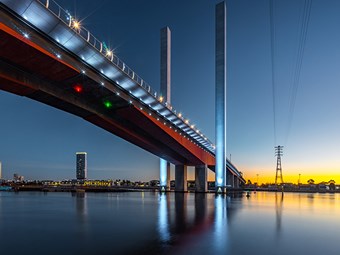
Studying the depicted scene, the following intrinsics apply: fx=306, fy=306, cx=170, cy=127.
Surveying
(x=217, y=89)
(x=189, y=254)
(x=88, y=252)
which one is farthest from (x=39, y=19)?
(x=217, y=89)

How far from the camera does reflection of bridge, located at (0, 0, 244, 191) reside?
25406 mm

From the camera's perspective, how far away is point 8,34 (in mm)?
23781

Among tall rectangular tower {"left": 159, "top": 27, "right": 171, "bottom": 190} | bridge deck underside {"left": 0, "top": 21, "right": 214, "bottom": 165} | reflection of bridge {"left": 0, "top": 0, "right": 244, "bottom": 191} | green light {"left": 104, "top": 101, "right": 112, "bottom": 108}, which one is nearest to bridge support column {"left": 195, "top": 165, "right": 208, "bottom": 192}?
tall rectangular tower {"left": 159, "top": 27, "right": 171, "bottom": 190}

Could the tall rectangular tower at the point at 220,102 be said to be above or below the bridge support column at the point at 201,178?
above

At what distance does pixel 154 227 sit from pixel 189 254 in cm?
813

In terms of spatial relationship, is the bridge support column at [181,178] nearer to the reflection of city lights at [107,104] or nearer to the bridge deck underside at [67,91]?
the bridge deck underside at [67,91]

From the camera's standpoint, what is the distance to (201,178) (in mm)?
97188

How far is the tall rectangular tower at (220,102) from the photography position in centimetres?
8394

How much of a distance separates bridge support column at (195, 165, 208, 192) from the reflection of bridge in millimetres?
34766

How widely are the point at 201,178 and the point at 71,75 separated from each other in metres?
70.1

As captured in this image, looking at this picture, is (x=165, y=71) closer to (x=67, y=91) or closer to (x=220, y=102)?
(x=220, y=102)

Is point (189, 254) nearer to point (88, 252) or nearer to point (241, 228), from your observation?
point (88, 252)

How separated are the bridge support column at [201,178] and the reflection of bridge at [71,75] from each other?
3477 cm

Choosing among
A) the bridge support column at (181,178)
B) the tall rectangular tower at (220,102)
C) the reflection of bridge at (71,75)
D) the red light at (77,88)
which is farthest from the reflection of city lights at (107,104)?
the bridge support column at (181,178)
